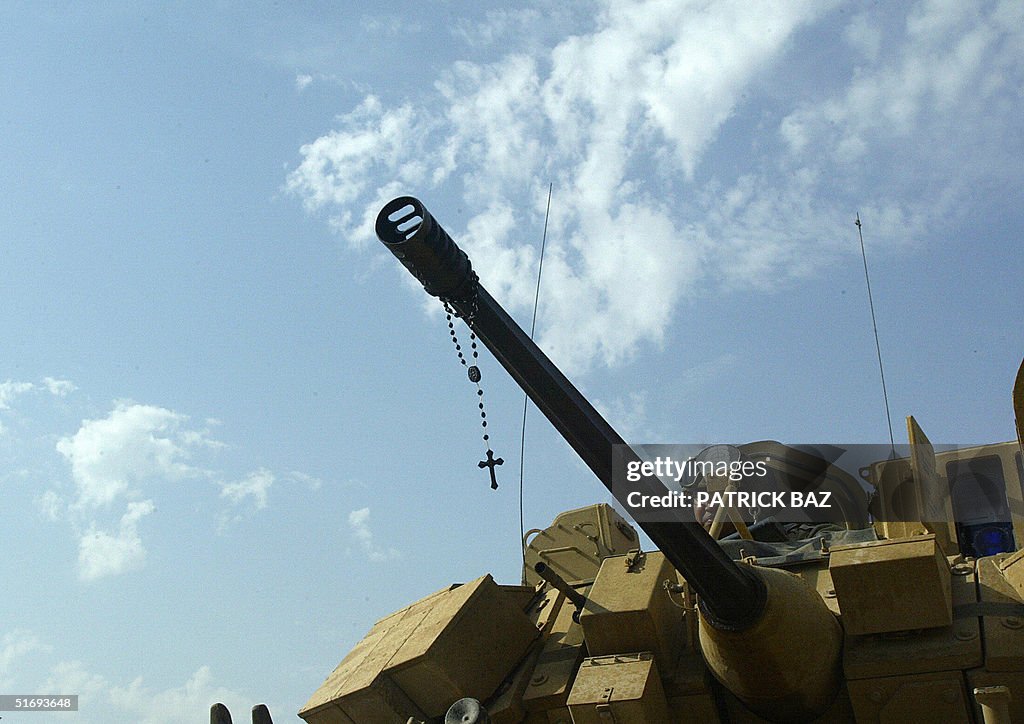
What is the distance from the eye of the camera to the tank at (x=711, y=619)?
7.20m

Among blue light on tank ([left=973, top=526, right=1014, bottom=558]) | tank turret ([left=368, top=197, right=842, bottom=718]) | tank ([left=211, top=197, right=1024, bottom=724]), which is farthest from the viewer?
blue light on tank ([left=973, top=526, right=1014, bottom=558])

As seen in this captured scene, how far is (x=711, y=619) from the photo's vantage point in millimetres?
7598

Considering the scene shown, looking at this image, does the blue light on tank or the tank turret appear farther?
the blue light on tank

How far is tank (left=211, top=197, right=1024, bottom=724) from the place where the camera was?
720 cm

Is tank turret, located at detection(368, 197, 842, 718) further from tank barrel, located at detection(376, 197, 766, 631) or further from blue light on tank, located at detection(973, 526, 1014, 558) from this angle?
blue light on tank, located at detection(973, 526, 1014, 558)

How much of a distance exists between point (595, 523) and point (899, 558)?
429 centimetres

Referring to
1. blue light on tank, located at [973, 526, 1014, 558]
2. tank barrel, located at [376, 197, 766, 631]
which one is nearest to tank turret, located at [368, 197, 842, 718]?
tank barrel, located at [376, 197, 766, 631]

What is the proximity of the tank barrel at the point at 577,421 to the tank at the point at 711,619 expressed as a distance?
0.01m

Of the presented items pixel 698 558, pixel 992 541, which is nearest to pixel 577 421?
pixel 698 558

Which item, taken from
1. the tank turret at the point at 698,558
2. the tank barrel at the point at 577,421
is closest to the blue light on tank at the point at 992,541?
the tank turret at the point at 698,558

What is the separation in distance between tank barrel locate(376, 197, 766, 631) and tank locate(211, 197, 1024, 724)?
1 cm

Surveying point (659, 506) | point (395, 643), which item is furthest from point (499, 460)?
point (395, 643)

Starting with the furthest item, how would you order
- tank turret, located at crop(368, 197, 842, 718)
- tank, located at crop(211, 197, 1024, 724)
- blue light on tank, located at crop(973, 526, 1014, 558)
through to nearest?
blue light on tank, located at crop(973, 526, 1014, 558) < tank, located at crop(211, 197, 1024, 724) < tank turret, located at crop(368, 197, 842, 718)

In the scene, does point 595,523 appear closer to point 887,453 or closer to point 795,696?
point 887,453
